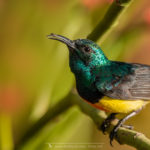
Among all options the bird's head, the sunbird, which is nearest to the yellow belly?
the sunbird

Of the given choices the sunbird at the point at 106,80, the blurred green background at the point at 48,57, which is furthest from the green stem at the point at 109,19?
the blurred green background at the point at 48,57

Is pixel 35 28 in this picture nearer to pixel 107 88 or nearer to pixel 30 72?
pixel 30 72

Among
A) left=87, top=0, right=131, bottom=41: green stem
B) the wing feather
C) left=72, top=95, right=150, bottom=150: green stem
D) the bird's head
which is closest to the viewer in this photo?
left=72, top=95, right=150, bottom=150: green stem

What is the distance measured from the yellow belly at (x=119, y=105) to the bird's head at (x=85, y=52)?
183mm

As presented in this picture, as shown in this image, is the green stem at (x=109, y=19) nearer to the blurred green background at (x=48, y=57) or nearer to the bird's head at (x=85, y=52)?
the bird's head at (x=85, y=52)

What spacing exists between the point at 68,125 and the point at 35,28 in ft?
2.06

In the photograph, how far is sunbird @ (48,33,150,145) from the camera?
60.4 inches

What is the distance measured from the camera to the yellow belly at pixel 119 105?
60.5 inches

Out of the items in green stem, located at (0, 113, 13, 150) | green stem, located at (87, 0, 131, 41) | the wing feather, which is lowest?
green stem, located at (0, 113, 13, 150)

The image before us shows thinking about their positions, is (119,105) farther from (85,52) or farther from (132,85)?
(85,52)

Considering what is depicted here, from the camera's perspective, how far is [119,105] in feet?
5.26

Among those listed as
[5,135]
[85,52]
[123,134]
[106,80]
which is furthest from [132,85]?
[5,135]

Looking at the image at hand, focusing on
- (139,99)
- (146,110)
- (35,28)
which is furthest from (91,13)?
(146,110)

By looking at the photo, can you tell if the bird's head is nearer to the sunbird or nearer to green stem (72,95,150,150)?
the sunbird
